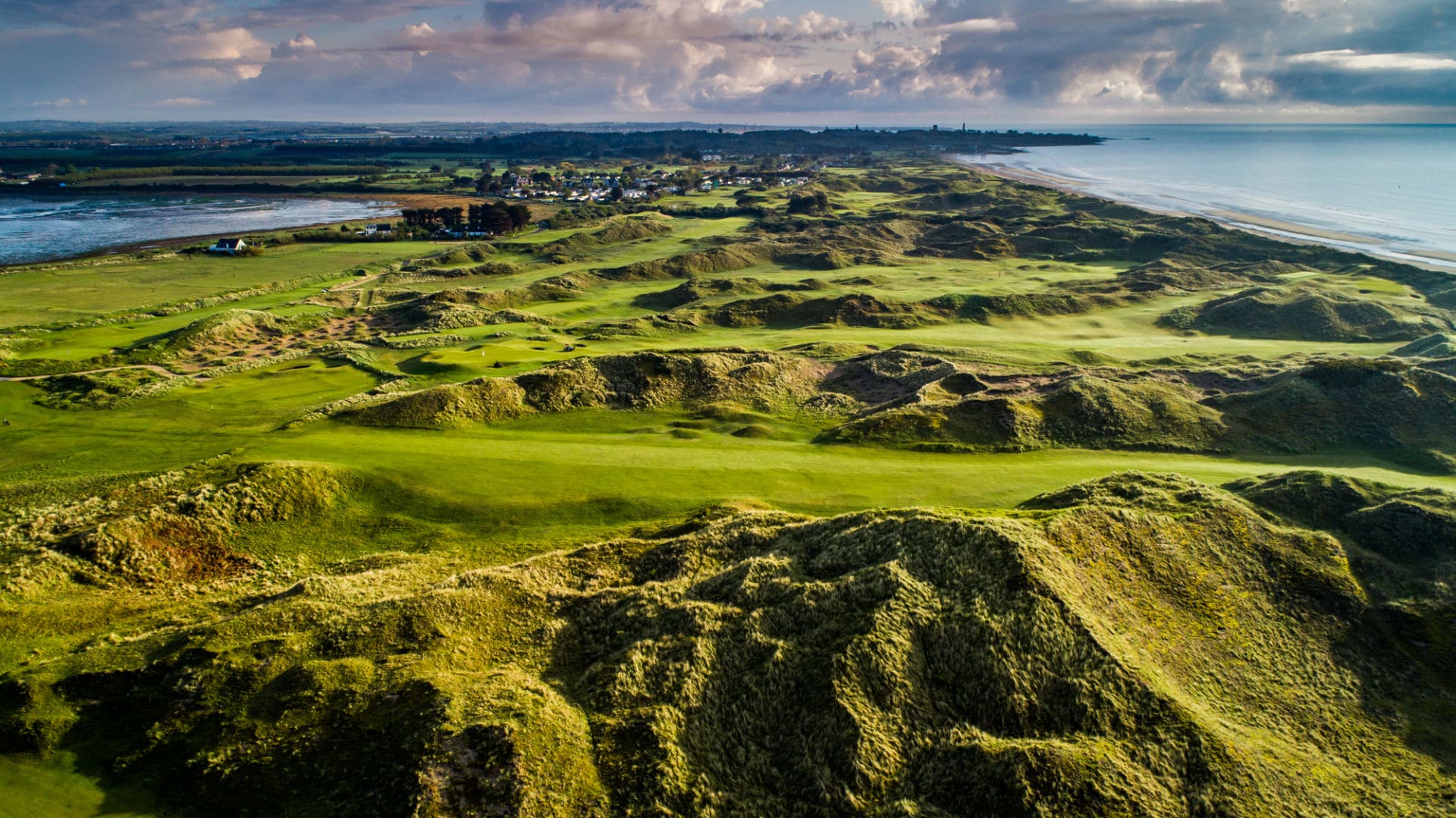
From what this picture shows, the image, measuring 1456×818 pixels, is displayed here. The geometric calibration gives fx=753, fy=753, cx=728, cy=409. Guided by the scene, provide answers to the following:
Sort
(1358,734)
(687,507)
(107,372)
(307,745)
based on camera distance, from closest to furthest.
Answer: (307,745) → (1358,734) → (687,507) → (107,372)

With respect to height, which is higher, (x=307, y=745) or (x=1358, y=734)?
(x=307, y=745)

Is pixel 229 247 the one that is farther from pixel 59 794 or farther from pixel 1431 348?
pixel 1431 348

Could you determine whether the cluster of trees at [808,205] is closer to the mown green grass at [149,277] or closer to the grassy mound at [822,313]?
the mown green grass at [149,277]

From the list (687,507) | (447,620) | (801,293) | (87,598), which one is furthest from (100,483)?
(801,293)

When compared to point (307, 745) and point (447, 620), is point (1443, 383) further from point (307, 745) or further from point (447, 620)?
point (307, 745)

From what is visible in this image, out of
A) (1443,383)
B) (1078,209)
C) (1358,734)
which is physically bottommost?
(1358,734)

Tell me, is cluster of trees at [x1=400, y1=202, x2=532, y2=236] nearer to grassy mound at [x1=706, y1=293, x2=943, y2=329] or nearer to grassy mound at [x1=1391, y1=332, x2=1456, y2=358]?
grassy mound at [x1=706, y1=293, x2=943, y2=329]
